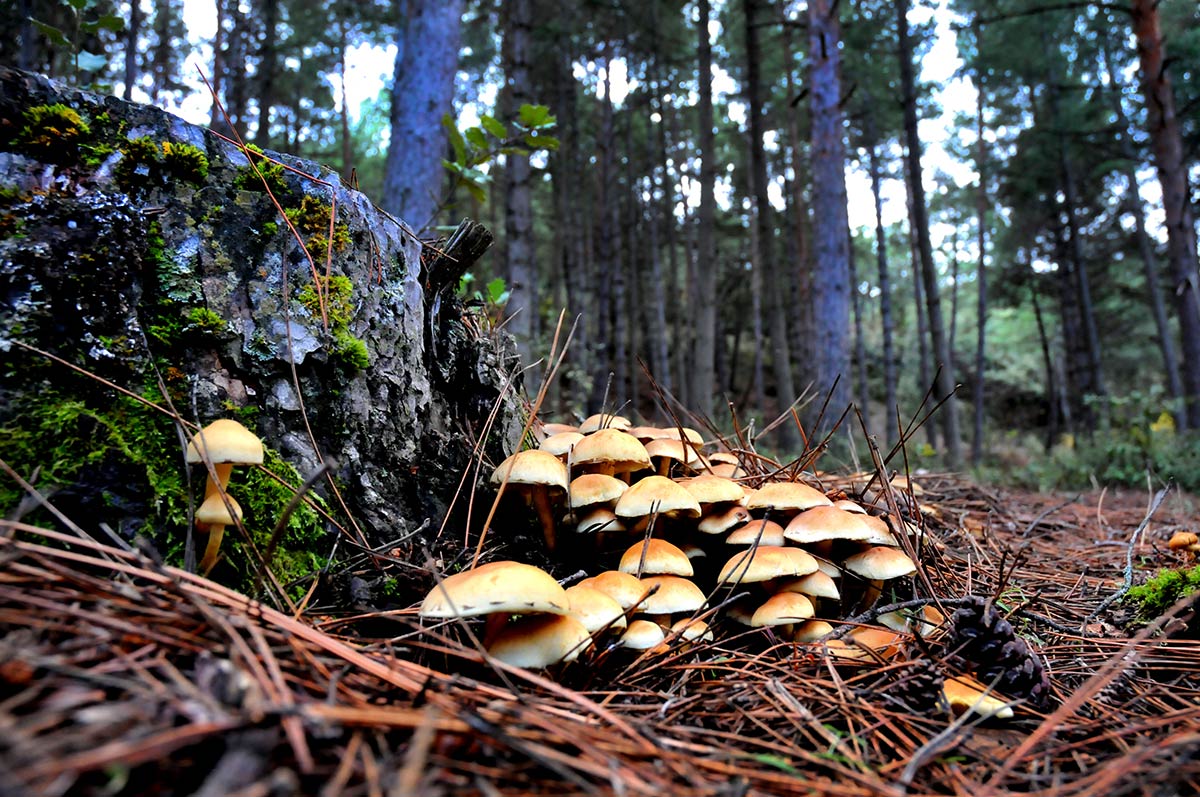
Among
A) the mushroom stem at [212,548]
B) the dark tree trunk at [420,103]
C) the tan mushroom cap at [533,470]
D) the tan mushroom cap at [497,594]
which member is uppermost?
the dark tree trunk at [420,103]

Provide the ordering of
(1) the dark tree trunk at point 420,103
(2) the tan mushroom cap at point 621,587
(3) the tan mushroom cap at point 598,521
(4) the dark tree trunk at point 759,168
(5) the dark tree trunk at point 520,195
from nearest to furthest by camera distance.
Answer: (2) the tan mushroom cap at point 621,587, (3) the tan mushroom cap at point 598,521, (1) the dark tree trunk at point 420,103, (5) the dark tree trunk at point 520,195, (4) the dark tree trunk at point 759,168

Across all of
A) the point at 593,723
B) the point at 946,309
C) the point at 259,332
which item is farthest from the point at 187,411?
the point at 946,309

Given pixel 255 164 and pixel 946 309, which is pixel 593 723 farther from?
pixel 946 309

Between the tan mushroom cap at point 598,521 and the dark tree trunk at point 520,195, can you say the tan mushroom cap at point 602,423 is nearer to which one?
the tan mushroom cap at point 598,521

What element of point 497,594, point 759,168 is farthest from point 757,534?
point 759,168

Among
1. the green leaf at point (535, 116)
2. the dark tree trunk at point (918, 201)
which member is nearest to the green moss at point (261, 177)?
the green leaf at point (535, 116)

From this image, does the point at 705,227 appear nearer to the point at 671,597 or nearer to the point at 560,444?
the point at 560,444

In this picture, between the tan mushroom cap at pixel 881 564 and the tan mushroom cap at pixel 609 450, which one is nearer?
the tan mushroom cap at pixel 881 564
